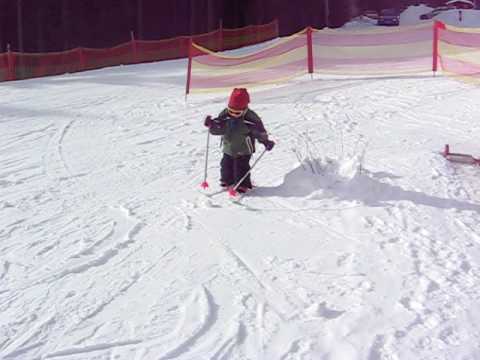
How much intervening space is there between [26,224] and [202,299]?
7.74 feet

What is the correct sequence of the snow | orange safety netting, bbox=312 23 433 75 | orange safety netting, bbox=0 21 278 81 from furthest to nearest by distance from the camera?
orange safety netting, bbox=0 21 278 81, orange safety netting, bbox=312 23 433 75, the snow

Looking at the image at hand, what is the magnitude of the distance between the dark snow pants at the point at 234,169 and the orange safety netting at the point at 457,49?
7880mm

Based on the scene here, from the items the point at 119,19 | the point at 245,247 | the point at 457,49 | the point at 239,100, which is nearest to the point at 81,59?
the point at 119,19

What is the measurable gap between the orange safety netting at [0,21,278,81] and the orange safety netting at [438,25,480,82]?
6158 mm

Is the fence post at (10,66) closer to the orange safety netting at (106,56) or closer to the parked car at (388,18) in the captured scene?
the orange safety netting at (106,56)

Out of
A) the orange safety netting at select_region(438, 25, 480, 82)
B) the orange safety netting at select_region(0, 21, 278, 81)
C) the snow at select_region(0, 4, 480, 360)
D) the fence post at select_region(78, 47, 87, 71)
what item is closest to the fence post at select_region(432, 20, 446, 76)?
the orange safety netting at select_region(438, 25, 480, 82)

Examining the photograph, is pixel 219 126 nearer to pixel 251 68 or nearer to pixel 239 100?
pixel 239 100

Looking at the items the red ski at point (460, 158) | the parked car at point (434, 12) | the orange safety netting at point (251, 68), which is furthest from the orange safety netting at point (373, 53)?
the parked car at point (434, 12)

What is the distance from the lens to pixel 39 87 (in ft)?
52.6

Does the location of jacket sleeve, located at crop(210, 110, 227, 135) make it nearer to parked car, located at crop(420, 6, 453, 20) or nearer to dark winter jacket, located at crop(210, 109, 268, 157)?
dark winter jacket, located at crop(210, 109, 268, 157)

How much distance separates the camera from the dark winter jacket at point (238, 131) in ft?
21.5

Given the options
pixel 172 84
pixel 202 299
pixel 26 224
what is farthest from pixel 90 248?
pixel 172 84

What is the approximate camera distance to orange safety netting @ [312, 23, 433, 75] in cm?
1548

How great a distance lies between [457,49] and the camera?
14023mm
